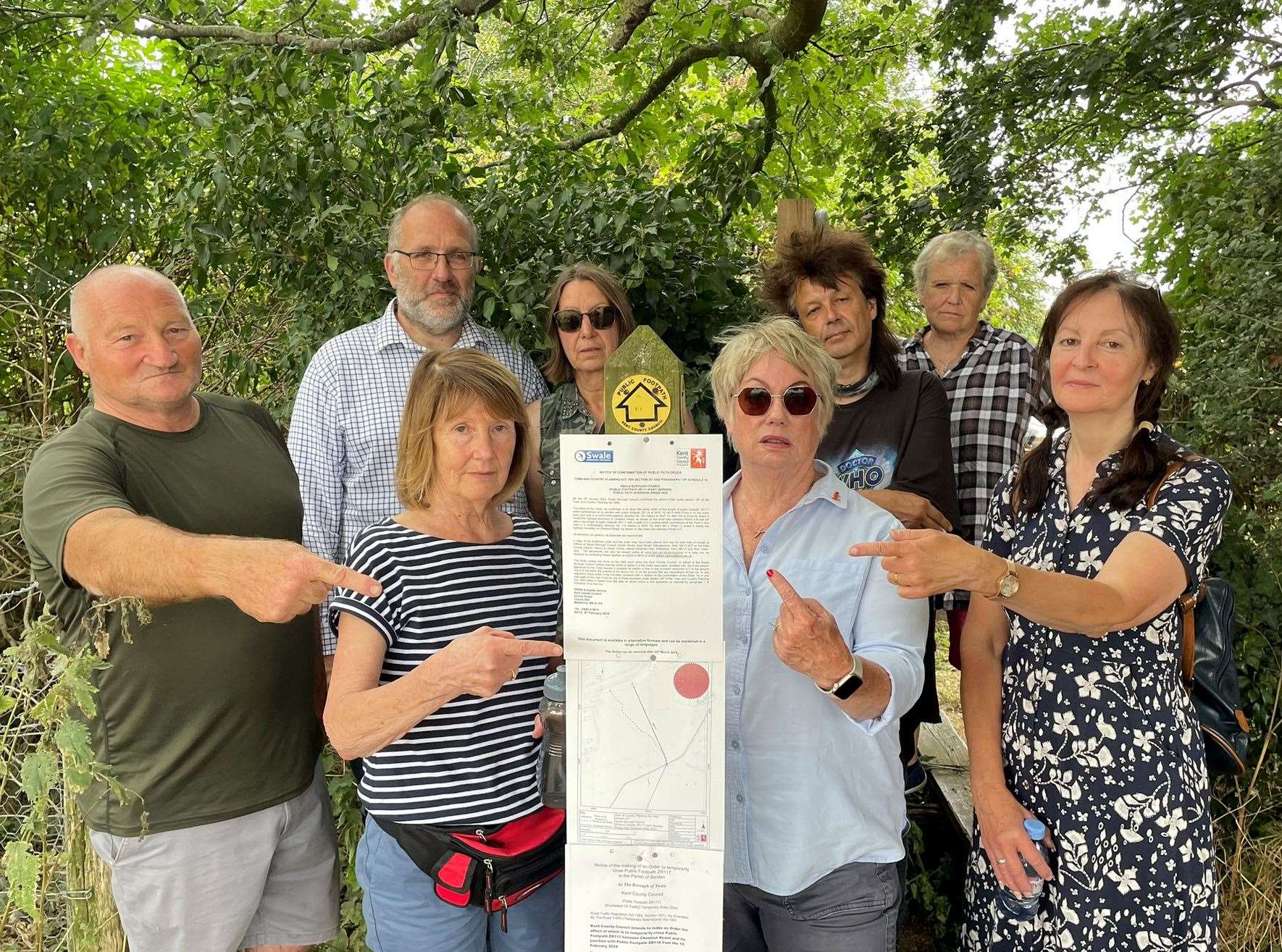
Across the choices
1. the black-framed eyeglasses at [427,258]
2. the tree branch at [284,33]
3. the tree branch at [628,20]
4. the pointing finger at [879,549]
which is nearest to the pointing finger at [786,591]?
the pointing finger at [879,549]

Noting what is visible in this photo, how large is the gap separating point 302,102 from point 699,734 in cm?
351

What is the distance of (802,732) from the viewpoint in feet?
6.25

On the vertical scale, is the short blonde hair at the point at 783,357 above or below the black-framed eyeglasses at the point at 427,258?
below

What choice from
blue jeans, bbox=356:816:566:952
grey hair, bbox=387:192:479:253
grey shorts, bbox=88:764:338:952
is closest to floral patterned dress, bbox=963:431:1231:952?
blue jeans, bbox=356:816:566:952

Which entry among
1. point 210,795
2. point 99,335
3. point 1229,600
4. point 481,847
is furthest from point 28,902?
point 1229,600

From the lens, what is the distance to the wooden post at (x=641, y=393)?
180 cm

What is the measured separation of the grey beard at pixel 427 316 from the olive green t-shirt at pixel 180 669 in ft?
3.25

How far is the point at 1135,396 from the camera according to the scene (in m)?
2.14

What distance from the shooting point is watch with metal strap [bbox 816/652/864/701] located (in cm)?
169

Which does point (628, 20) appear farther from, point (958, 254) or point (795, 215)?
point (958, 254)

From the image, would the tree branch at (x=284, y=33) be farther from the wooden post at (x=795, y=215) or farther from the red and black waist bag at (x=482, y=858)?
the red and black waist bag at (x=482, y=858)

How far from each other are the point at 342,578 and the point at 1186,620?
185cm

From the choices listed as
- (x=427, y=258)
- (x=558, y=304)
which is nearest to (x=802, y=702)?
(x=558, y=304)

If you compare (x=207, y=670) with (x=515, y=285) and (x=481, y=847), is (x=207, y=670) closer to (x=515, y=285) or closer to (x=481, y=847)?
(x=481, y=847)
